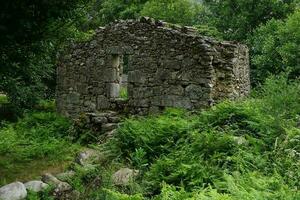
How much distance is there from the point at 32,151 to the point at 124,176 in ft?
10.7

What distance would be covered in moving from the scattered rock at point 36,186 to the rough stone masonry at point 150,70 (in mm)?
5341

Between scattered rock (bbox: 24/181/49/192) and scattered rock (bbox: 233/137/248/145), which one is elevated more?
scattered rock (bbox: 233/137/248/145)

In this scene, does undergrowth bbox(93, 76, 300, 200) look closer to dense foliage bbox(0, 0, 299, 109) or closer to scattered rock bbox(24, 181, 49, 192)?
scattered rock bbox(24, 181, 49, 192)

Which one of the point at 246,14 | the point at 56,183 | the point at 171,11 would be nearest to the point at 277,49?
the point at 246,14

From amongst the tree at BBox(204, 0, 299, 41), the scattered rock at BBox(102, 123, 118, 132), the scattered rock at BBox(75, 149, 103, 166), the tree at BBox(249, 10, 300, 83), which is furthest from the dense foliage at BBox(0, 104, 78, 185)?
the tree at BBox(204, 0, 299, 41)

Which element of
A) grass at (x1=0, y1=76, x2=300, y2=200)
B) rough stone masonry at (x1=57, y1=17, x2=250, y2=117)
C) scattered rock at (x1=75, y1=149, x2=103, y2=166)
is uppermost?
rough stone masonry at (x1=57, y1=17, x2=250, y2=117)

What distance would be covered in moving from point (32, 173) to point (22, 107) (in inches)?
326

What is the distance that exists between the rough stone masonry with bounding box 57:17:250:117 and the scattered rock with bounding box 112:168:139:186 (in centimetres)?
462

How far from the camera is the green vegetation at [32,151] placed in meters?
9.45

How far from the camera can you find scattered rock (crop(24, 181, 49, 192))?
802 centimetres

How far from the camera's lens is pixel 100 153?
9648 millimetres

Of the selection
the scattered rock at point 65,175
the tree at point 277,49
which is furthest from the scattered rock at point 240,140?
the tree at point 277,49

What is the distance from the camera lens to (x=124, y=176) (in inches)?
314

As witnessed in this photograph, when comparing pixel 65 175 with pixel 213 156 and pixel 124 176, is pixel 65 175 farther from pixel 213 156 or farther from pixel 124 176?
pixel 213 156
